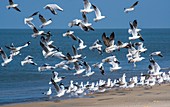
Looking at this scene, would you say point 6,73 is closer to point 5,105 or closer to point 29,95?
point 29,95

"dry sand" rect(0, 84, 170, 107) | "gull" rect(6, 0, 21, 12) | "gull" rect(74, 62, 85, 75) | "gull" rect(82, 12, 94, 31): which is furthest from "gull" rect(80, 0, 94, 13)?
"gull" rect(74, 62, 85, 75)

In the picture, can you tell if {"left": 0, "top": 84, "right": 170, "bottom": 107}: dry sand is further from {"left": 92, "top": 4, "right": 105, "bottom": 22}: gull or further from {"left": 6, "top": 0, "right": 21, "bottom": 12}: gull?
{"left": 6, "top": 0, "right": 21, "bottom": 12}: gull

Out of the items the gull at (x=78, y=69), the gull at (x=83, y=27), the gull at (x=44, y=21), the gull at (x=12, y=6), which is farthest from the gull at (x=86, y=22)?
the gull at (x=78, y=69)

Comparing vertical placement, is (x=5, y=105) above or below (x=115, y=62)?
below

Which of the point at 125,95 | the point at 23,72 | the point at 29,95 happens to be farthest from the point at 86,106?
the point at 23,72

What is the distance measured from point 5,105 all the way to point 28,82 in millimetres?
13180

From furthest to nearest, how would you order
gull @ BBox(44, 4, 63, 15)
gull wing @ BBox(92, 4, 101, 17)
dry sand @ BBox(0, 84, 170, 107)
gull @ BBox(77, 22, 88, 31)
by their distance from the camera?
1. dry sand @ BBox(0, 84, 170, 107)
2. gull wing @ BBox(92, 4, 101, 17)
3. gull @ BBox(77, 22, 88, 31)
4. gull @ BBox(44, 4, 63, 15)

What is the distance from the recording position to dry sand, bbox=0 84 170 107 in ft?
80.9

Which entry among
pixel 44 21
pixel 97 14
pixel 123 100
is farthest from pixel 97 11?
pixel 123 100

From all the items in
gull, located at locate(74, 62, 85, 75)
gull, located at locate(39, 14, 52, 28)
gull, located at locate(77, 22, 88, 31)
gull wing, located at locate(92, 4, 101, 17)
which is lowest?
gull, located at locate(74, 62, 85, 75)

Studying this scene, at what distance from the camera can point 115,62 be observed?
98.4 feet

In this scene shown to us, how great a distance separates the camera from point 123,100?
88.6ft

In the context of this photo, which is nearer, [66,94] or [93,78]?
[66,94]

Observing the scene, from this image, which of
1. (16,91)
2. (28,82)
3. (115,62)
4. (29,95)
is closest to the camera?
(115,62)
